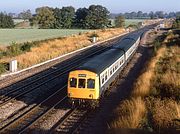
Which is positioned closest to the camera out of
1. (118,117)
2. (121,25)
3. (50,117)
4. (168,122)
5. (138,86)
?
(168,122)

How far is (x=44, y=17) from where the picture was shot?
117 m

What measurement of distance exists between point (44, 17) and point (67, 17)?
7627 mm

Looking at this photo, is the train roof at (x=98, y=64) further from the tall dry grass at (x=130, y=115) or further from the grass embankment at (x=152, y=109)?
the tall dry grass at (x=130, y=115)

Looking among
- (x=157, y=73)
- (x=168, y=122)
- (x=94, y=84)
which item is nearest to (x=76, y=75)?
(x=94, y=84)

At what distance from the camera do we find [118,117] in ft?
48.4

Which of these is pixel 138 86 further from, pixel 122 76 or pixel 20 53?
pixel 20 53

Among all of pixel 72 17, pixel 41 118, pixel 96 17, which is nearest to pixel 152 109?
pixel 41 118

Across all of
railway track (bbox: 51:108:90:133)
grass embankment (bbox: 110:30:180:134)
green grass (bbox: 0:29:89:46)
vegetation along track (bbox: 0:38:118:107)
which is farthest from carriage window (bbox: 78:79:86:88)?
green grass (bbox: 0:29:89:46)

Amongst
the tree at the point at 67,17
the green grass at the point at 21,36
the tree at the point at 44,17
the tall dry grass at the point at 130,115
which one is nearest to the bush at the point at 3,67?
the tall dry grass at the point at 130,115

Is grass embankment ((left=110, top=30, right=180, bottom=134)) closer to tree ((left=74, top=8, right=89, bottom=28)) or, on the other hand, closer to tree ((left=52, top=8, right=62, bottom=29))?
tree ((left=74, top=8, right=89, bottom=28))

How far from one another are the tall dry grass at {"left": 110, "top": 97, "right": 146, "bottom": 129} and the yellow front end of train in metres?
1.68

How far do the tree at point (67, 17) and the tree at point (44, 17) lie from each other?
350cm

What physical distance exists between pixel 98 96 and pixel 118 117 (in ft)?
8.96

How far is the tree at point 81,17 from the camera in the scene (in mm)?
117125
